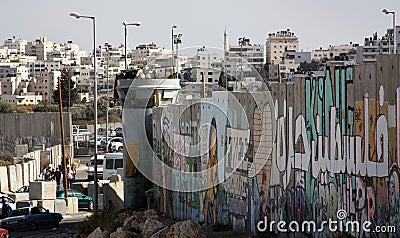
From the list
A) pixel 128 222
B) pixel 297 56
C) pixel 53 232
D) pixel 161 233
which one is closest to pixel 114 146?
pixel 53 232

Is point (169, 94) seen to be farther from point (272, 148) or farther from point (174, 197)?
point (272, 148)

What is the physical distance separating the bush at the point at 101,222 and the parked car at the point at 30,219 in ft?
18.2

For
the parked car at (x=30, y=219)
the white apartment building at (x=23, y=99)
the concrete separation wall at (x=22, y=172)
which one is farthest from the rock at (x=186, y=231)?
the white apartment building at (x=23, y=99)

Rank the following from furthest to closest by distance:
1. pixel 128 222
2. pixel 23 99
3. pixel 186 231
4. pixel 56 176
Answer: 1. pixel 23 99
2. pixel 56 176
3. pixel 128 222
4. pixel 186 231

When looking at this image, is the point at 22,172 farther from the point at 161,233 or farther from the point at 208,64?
the point at 161,233

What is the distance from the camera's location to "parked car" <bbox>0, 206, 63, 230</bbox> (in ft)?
97.6

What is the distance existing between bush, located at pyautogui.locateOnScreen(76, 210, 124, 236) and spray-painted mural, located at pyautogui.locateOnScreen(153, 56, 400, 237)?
292 centimetres

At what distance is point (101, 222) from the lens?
23.4 meters

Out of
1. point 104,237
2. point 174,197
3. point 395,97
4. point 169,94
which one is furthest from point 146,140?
point 395,97

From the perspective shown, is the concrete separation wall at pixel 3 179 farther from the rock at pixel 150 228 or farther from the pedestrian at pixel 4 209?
the rock at pixel 150 228

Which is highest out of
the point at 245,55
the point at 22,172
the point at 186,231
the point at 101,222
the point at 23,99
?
the point at 245,55

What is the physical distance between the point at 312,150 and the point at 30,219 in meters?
18.3

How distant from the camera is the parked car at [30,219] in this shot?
29.8m

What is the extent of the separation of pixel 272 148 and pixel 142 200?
456 inches
